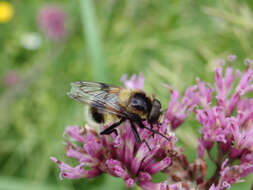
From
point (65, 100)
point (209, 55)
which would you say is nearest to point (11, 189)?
point (65, 100)

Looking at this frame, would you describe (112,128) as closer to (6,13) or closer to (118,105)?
(118,105)

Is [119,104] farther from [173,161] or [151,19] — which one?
[151,19]

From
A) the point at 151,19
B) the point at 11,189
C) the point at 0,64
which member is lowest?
the point at 11,189

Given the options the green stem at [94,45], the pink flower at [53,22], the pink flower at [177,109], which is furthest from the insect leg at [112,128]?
the pink flower at [53,22]

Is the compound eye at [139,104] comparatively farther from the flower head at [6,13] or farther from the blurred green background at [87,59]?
the flower head at [6,13]

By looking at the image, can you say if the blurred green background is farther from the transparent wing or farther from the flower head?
the transparent wing
